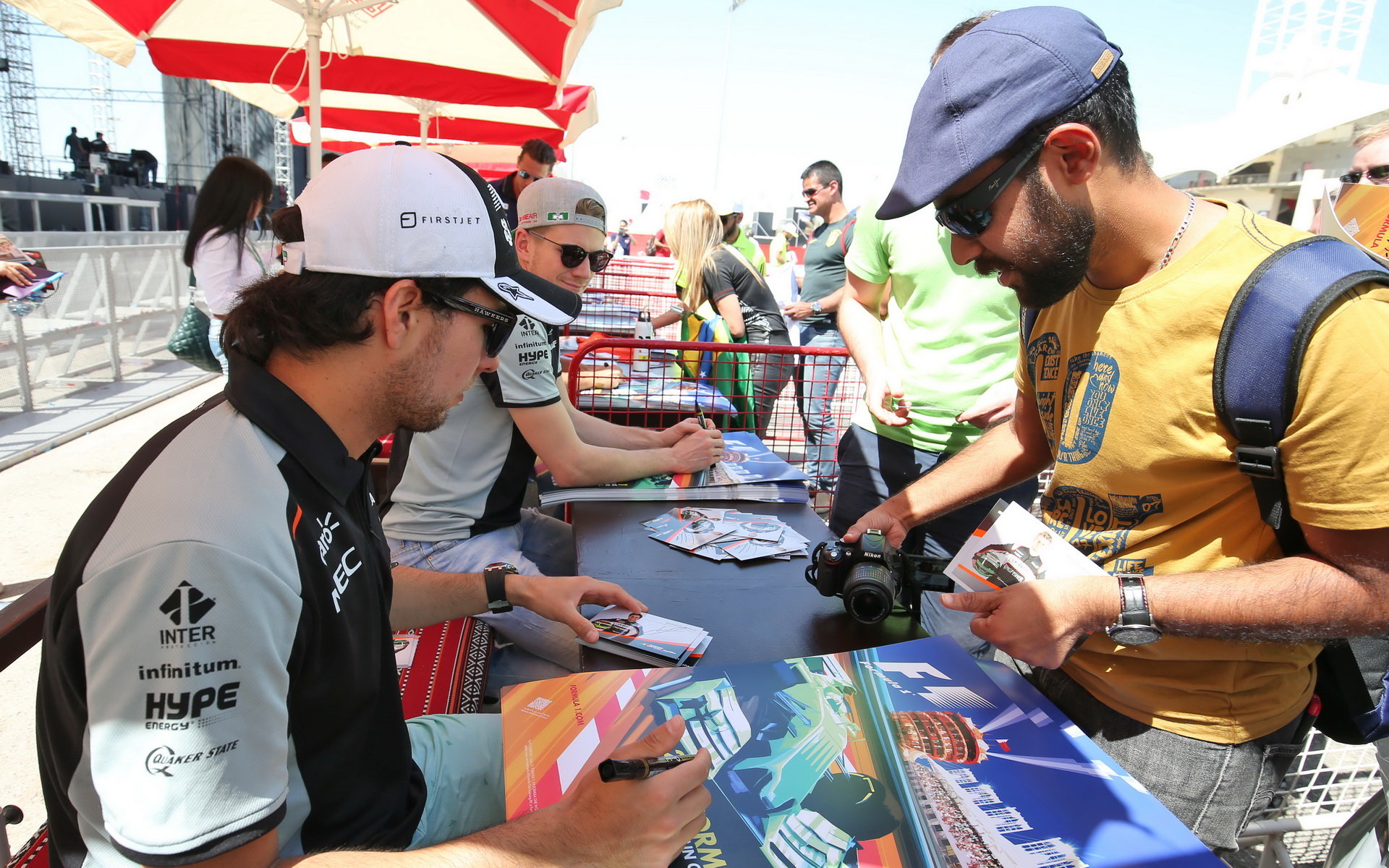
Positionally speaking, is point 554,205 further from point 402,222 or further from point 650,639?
point 650,639

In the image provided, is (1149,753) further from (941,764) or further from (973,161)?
(973,161)

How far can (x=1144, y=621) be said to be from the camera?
1245mm

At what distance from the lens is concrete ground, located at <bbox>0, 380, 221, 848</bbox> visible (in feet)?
9.05

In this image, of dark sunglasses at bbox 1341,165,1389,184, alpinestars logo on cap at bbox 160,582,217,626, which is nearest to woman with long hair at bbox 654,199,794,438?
dark sunglasses at bbox 1341,165,1389,184

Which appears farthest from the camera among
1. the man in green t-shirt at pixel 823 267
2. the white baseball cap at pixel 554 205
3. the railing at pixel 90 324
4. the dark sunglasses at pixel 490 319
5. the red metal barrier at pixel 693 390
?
the man in green t-shirt at pixel 823 267

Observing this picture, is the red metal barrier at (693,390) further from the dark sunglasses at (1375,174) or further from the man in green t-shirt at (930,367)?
the dark sunglasses at (1375,174)

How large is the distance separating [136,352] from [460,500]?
8.47 m

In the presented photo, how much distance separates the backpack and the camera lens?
71cm

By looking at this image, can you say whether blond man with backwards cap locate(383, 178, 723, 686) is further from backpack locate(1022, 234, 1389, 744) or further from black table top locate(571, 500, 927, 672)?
backpack locate(1022, 234, 1389, 744)

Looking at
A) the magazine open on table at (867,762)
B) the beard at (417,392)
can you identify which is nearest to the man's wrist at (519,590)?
the magazine open on table at (867,762)

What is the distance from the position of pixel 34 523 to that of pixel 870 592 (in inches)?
210

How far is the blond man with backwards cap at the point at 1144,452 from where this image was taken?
119 centimetres

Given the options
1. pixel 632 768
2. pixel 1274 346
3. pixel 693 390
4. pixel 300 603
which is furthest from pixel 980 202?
pixel 693 390

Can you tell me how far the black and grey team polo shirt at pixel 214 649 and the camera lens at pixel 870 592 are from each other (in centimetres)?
100
